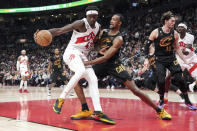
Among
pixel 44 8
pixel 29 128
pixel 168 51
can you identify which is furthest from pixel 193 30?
pixel 44 8

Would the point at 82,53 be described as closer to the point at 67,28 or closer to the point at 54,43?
the point at 67,28

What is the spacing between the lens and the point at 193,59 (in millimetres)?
6312

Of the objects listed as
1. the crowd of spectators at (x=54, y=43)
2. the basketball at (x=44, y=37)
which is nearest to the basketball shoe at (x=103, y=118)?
the basketball at (x=44, y=37)

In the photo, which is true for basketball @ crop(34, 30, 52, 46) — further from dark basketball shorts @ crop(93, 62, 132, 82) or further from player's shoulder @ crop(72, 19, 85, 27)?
dark basketball shorts @ crop(93, 62, 132, 82)

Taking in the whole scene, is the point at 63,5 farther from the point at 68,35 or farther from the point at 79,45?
the point at 79,45

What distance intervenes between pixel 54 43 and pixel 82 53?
25037 mm

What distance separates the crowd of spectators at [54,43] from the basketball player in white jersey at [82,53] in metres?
2.49

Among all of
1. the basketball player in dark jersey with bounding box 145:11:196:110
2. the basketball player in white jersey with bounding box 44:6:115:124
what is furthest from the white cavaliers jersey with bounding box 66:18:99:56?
the basketball player in dark jersey with bounding box 145:11:196:110

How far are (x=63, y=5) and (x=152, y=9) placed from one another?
941 centimetres

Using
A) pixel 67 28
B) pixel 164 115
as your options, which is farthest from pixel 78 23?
pixel 164 115

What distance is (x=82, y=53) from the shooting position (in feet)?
12.5

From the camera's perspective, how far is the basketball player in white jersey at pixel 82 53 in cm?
349

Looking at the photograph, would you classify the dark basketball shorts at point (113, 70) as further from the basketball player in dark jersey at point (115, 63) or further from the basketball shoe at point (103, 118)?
the basketball shoe at point (103, 118)

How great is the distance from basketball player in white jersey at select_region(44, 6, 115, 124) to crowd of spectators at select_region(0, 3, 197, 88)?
8.19 feet
